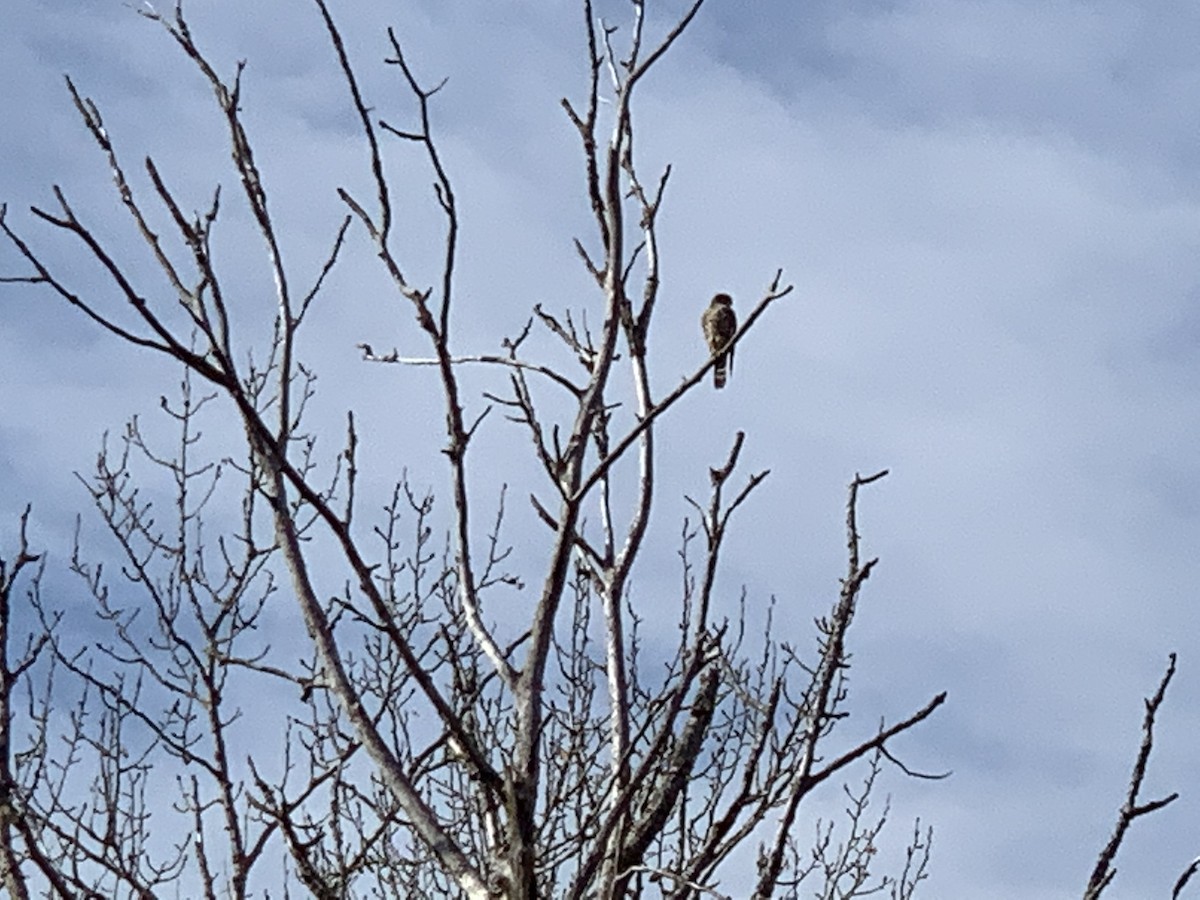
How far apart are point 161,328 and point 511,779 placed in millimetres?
868

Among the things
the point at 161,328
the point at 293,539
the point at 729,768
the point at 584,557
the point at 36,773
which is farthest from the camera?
the point at 729,768

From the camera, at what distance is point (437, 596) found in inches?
219

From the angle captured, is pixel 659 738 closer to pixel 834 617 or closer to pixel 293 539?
pixel 834 617

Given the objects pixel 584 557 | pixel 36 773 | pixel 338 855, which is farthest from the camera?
pixel 36 773

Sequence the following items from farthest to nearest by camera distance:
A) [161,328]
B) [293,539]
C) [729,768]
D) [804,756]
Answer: [729,768], [293,539], [804,756], [161,328]

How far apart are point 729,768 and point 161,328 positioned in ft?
12.5

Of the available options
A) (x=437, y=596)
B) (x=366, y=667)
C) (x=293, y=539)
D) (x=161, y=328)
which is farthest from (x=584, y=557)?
(x=366, y=667)

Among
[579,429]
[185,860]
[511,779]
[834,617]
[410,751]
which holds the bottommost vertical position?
[511,779]

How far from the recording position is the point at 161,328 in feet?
7.59

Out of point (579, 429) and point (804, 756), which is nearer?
point (804, 756)

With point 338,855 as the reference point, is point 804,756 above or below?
below

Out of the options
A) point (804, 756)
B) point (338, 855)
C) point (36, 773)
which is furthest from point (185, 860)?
point (804, 756)

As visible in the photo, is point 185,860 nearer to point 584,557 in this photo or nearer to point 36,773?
point 36,773

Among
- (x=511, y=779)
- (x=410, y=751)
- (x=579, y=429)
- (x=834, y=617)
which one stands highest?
(x=410, y=751)
